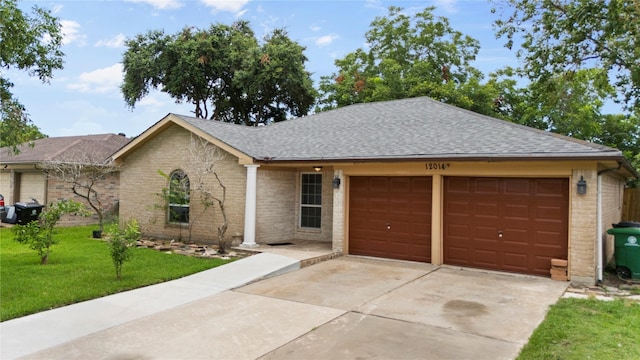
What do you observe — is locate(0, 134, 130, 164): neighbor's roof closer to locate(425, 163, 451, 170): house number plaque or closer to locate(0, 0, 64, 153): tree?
locate(0, 0, 64, 153): tree

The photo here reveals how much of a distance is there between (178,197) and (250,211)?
10.4ft

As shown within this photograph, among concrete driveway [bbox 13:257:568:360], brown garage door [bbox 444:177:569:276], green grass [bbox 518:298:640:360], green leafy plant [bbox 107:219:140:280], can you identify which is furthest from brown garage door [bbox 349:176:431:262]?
green leafy plant [bbox 107:219:140:280]

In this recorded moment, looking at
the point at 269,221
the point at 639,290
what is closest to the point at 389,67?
the point at 269,221

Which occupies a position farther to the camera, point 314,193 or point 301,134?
point 301,134

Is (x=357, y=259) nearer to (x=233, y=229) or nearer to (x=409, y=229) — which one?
(x=409, y=229)

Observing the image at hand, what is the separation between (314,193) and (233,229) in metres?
2.97

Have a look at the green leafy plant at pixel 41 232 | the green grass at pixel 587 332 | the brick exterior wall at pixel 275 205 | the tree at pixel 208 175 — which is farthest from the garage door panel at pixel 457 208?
the green leafy plant at pixel 41 232

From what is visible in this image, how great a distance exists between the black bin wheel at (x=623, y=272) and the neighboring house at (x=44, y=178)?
738 inches

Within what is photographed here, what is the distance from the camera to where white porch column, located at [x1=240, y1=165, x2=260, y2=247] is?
12.5 metres

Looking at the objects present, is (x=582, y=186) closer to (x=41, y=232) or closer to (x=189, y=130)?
(x=189, y=130)

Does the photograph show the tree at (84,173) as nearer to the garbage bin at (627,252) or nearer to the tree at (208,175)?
the tree at (208,175)

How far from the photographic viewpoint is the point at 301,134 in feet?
50.0

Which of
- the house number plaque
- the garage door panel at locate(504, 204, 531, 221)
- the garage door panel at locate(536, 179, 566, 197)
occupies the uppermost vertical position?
the house number plaque

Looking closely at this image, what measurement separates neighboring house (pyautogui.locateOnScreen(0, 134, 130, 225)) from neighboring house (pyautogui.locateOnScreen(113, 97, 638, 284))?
18.7ft
